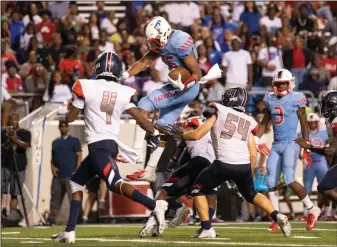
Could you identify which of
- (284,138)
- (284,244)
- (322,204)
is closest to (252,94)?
(322,204)

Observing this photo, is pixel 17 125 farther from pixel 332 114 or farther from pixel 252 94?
pixel 332 114

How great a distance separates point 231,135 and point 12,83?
9.37 metres

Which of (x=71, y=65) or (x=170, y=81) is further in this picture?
(x=71, y=65)

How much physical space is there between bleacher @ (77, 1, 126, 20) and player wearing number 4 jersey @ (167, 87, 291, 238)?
12.5 m

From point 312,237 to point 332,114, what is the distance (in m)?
1.44

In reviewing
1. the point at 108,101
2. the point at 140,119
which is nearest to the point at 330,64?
the point at 140,119

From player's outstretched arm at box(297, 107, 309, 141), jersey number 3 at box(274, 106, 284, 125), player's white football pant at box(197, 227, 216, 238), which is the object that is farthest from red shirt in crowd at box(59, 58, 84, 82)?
player's white football pant at box(197, 227, 216, 238)

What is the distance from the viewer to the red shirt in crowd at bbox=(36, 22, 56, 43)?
24.0 m

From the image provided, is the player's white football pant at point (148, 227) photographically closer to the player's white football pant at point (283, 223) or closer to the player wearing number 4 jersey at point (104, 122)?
the player wearing number 4 jersey at point (104, 122)

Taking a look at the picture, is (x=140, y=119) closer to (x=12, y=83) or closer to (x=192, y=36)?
(x=12, y=83)

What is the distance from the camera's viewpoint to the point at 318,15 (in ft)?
84.7

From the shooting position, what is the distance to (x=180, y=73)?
1365 cm

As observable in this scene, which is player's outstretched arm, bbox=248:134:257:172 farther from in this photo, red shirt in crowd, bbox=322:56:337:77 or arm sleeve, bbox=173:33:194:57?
red shirt in crowd, bbox=322:56:337:77

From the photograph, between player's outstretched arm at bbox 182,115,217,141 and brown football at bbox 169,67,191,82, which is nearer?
player's outstretched arm at bbox 182,115,217,141
